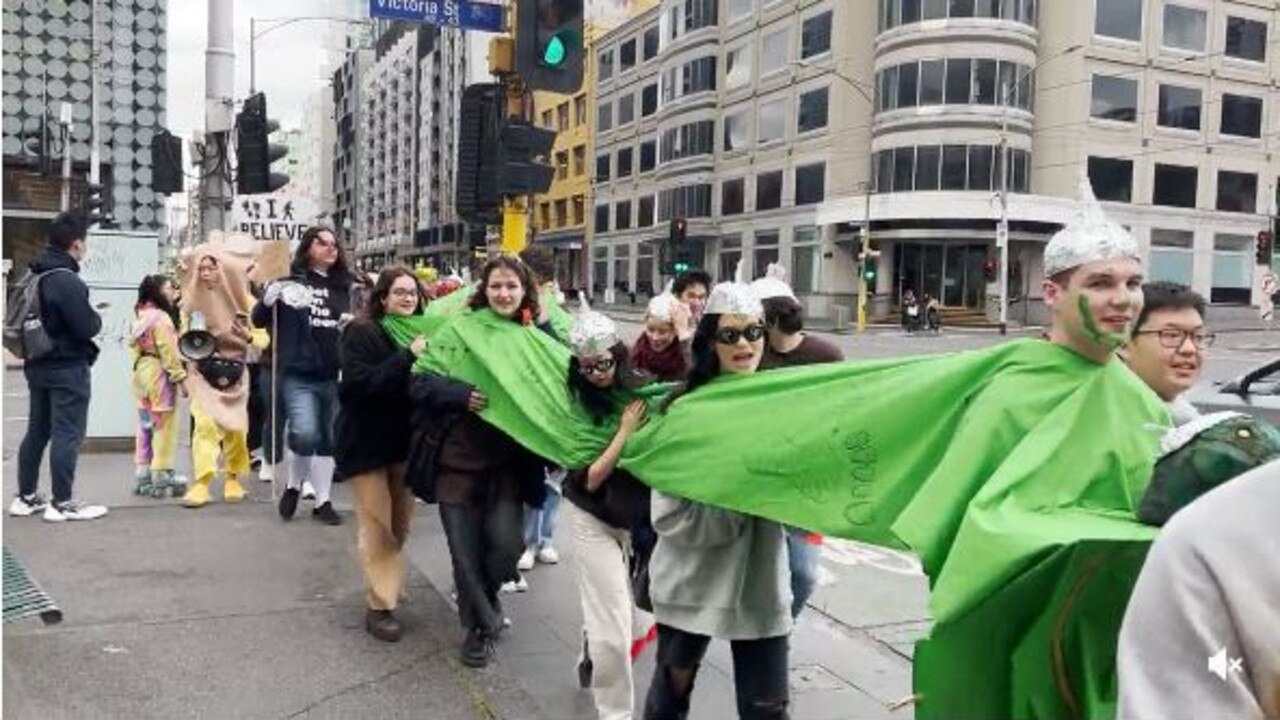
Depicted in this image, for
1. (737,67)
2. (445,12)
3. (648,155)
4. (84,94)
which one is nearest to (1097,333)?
(445,12)

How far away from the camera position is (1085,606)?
1.88 meters

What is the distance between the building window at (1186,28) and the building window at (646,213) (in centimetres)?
2937

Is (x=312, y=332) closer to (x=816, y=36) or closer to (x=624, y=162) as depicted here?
(x=816, y=36)

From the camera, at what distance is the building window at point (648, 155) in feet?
218

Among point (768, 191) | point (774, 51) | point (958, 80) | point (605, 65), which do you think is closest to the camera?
point (958, 80)

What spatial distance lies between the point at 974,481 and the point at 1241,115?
5353 cm

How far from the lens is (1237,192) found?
48.4 metres

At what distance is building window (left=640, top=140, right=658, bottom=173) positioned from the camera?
66375mm

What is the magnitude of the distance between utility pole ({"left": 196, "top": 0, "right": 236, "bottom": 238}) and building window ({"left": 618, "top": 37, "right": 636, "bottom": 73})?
195 ft

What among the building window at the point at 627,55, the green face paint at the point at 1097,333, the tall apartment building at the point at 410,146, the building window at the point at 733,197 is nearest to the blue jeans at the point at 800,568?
the green face paint at the point at 1097,333

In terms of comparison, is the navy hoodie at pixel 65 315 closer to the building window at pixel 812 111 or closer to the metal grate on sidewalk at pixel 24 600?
the metal grate on sidewalk at pixel 24 600

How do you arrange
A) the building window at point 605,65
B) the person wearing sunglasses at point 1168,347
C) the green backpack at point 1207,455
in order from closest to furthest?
the green backpack at point 1207,455
the person wearing sunglasses at point 1168,347
the building window at point 605,65

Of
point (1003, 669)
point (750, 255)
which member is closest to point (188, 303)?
point (1003, 669)

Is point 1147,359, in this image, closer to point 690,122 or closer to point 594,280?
point 690,122
